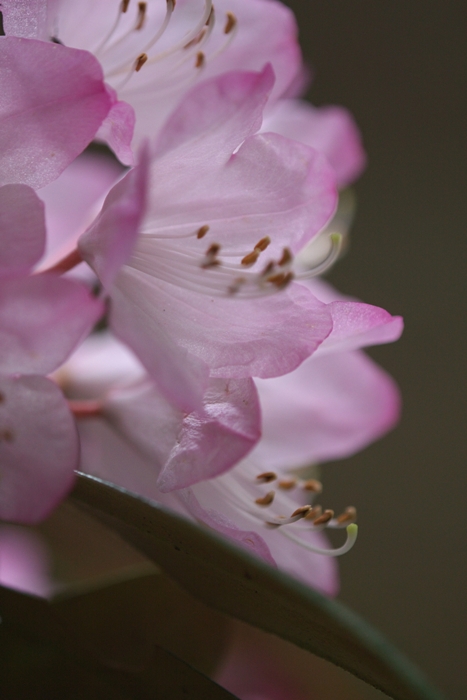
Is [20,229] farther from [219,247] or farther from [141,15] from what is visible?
[141,15]

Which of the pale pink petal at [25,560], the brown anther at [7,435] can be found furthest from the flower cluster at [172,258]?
the pale pink petal at [25,560]

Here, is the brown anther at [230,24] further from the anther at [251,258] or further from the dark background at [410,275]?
the dark background at [410,275]

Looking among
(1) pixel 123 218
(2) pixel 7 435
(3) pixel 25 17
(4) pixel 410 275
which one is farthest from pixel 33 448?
(4) pixel 410 275

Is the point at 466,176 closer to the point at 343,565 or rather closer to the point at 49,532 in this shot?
the point at 343,565

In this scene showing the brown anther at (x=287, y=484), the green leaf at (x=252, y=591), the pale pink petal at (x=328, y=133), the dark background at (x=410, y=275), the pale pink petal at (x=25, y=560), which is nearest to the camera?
the green leaf at (x=252, y=591)

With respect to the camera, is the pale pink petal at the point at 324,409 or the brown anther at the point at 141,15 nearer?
the brown anther at the point at 141,15

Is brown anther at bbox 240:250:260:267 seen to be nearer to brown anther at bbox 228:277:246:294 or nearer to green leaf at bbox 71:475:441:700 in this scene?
brown anther at bbox 228:277:246:294
